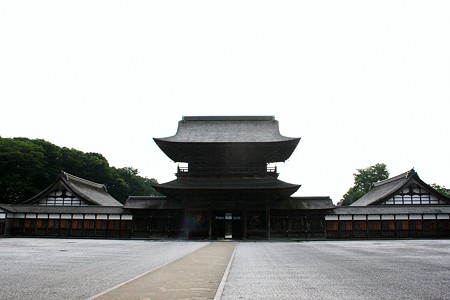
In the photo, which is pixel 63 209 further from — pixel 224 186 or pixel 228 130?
pixel 228 130

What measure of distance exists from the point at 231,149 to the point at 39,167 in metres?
34.9

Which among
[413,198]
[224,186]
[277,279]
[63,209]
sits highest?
[224,186]

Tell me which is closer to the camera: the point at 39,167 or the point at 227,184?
the point at 227,184

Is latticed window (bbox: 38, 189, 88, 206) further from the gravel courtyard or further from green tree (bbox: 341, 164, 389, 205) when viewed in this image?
green tree (bbox: 341, 164, 389, 205)

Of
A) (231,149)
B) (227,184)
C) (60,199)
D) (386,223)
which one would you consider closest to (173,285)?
(227,184)

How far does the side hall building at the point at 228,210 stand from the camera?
1414 inches

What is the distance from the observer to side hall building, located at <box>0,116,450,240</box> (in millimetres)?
35906

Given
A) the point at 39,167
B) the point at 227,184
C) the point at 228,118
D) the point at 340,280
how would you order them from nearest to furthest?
the point at 340,280
the point at 227,184
the point at 228,118
the point at 39,167

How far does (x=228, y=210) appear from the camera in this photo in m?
36.2

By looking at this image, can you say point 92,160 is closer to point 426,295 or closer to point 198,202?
point 198,202

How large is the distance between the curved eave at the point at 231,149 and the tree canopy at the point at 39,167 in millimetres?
27814

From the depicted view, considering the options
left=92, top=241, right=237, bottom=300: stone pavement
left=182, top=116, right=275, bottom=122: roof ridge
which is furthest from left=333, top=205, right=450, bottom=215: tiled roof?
left=92, top=241, right=237, bottom=300: stone pavement

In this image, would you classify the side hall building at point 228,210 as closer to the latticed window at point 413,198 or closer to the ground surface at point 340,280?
the latticed window at point 413,198

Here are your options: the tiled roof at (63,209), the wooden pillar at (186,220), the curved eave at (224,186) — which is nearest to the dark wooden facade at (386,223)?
the curved eave at (224,186)
